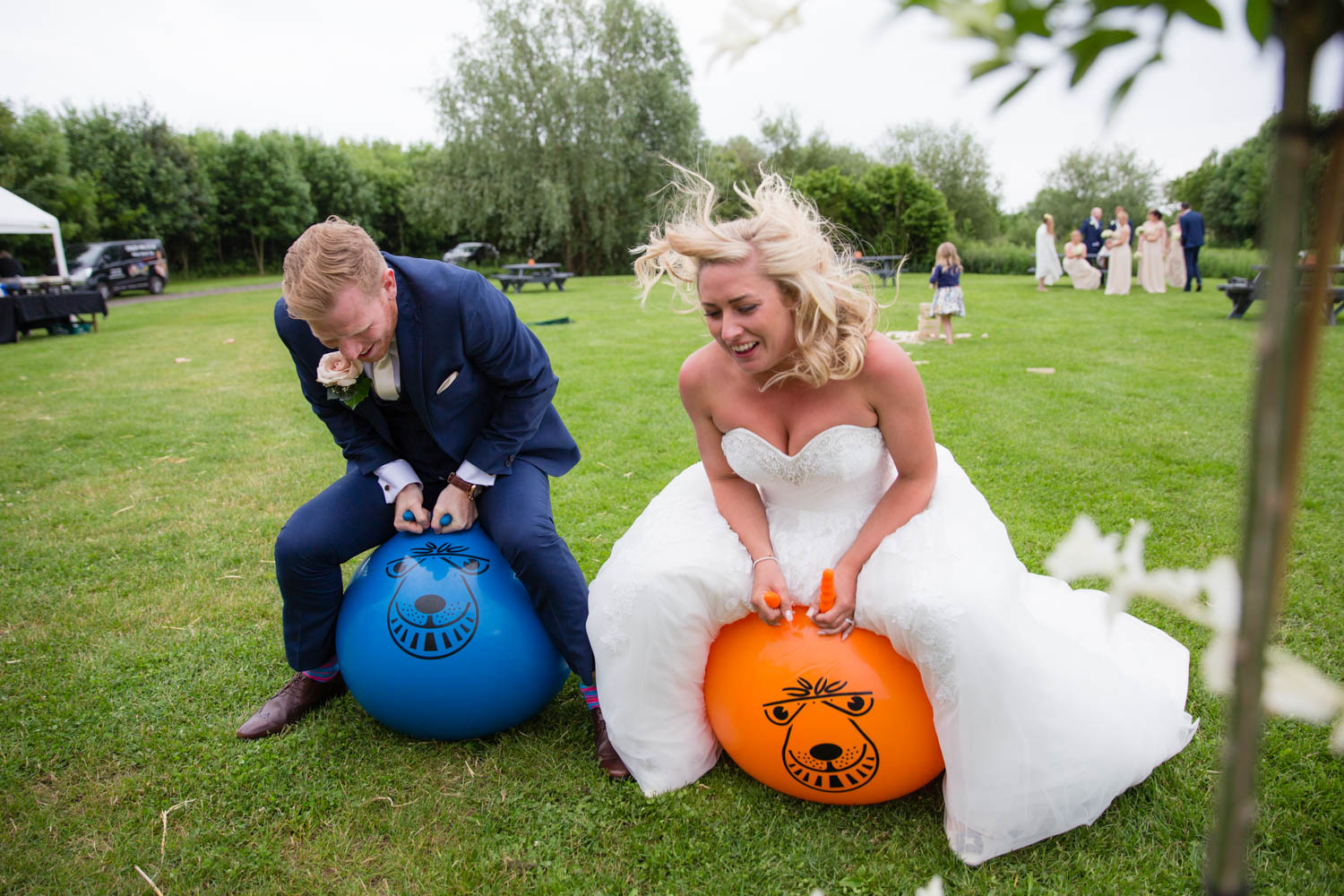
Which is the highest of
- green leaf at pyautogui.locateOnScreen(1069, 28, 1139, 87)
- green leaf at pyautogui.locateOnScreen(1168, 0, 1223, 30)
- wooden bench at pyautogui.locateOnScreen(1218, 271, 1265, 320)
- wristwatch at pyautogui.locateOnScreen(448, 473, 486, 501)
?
green leaf at pyautogui.locateOnScreen(1168, 0, 1223, 30)

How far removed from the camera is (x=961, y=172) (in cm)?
5350

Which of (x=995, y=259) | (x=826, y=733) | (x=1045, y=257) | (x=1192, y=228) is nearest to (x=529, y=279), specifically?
(x=1045, y=257)

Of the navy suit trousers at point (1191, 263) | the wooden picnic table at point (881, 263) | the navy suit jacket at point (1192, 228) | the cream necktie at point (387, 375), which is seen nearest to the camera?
the cream necktie at point (387, 375)

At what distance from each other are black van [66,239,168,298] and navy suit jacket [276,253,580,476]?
1134 inches

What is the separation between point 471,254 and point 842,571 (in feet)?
122

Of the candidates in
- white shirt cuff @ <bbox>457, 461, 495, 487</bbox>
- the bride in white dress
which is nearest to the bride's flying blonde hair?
the bride in white dress

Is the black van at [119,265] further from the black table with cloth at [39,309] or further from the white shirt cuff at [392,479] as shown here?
the white shirt cuff at [392,479]

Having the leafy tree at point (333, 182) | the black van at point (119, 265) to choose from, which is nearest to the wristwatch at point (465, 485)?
the black van at point (119, 265)

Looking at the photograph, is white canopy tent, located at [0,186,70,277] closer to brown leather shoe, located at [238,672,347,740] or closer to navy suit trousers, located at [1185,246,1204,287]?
brown leather shoe, located at [238,672,347,740]

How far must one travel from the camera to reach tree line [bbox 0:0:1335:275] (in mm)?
32188

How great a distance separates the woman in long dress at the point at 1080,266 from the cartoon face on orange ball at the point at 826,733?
22038 mm

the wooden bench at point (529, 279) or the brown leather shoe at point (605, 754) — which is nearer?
the brown leather shoe at point (605, 754)

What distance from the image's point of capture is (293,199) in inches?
1688

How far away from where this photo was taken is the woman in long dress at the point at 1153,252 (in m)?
19.8
